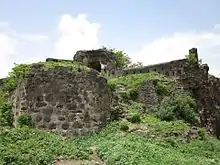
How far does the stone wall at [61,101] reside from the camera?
14.8m

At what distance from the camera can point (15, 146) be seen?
11.6 meters

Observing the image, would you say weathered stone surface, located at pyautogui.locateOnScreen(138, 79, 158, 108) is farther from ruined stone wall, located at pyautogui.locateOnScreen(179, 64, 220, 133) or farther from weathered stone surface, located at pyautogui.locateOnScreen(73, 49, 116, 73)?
weathered stone surface, located at pyautogui.locateOnScreen(73, 49, 116, 73)

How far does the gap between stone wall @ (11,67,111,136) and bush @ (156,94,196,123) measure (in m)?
5.03

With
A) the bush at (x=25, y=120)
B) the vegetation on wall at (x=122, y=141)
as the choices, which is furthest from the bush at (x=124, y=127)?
the bush at (x=25, y=120)

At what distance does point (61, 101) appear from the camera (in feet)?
48.9

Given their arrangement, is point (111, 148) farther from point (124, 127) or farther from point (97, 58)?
point (97, 58)

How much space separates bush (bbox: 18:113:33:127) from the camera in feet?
48.2

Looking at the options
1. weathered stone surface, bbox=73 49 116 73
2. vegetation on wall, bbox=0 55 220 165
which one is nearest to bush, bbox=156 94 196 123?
vegetation on wall, bbox=0 55 220 165

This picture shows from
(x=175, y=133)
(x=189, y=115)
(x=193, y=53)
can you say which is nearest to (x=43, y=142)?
(x=175, y=133)

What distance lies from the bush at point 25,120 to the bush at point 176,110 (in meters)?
7.05

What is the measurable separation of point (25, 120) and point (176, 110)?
8.23m

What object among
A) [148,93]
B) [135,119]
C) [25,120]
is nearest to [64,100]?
[25,120]

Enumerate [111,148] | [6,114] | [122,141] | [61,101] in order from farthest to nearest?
1. [6,114]
2. [61,101]
3. [122,141]
4. [111,148]

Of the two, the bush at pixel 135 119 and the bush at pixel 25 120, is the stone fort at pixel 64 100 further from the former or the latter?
the bush at pixel 135 119
